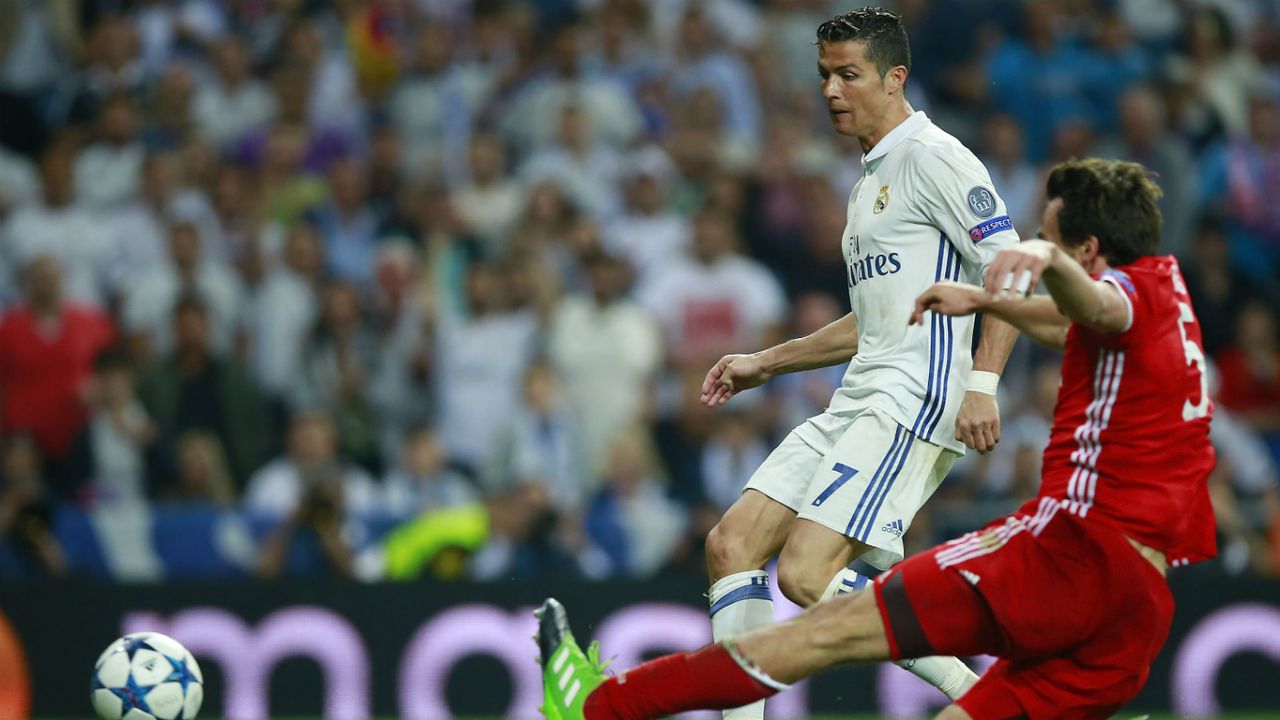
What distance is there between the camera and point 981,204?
5.52 meters

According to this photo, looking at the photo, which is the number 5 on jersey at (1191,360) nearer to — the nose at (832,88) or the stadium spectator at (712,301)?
the nose at (832,88)

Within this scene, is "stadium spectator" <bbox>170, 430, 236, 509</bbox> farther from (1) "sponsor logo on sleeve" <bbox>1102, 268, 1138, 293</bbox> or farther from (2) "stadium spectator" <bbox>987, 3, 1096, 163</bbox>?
(1) "sponsor logo on sleeve" <bbox>1102, 268, 1138, 293</bbox>

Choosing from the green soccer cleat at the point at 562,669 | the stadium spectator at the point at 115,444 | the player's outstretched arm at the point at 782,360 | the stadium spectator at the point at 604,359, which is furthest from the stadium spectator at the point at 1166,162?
the green soccer cleat at the point at 562,669

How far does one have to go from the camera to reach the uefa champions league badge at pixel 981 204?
551 cm

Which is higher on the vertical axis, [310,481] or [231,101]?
[231,101]

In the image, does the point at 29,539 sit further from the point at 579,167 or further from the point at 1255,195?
the point at 1255,195

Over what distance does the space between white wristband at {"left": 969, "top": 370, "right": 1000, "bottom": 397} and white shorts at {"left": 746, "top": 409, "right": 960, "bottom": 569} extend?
379mm

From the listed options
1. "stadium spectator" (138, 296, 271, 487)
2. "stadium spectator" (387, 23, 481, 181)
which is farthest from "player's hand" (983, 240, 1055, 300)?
"stadium spectator" (387, 23, 481, 181)

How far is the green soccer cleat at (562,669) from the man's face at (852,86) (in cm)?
188

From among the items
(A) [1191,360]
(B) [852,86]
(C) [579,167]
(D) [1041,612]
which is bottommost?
(D) [1041,612]

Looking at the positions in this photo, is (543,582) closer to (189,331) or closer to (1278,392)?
(189,331)

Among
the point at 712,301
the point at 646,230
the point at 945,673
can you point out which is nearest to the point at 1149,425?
the point at 945,673

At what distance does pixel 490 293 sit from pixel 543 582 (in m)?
2.27

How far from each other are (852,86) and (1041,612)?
6.36 ft
